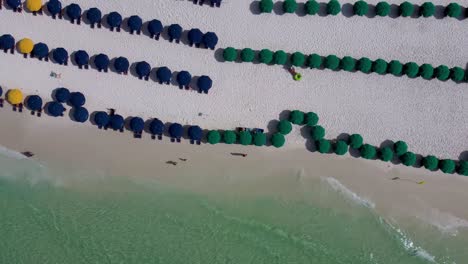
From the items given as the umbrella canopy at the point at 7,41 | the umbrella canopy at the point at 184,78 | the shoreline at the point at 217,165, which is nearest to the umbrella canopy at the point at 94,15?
the umbrella canopy at the point at 7,41

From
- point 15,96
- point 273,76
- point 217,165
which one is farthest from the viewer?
point 273,76

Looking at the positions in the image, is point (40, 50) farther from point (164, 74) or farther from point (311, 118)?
point (311, 118)

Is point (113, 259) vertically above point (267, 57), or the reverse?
point (267, 57)

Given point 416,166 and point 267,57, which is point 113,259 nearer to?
point 267,57

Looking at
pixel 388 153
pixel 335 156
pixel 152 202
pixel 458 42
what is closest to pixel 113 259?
pixel 152 202

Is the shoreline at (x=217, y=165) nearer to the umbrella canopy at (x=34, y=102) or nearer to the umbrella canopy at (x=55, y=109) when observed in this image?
the umbrella canopy at (x=55, y=109)

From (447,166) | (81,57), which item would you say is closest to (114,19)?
(81,57)
